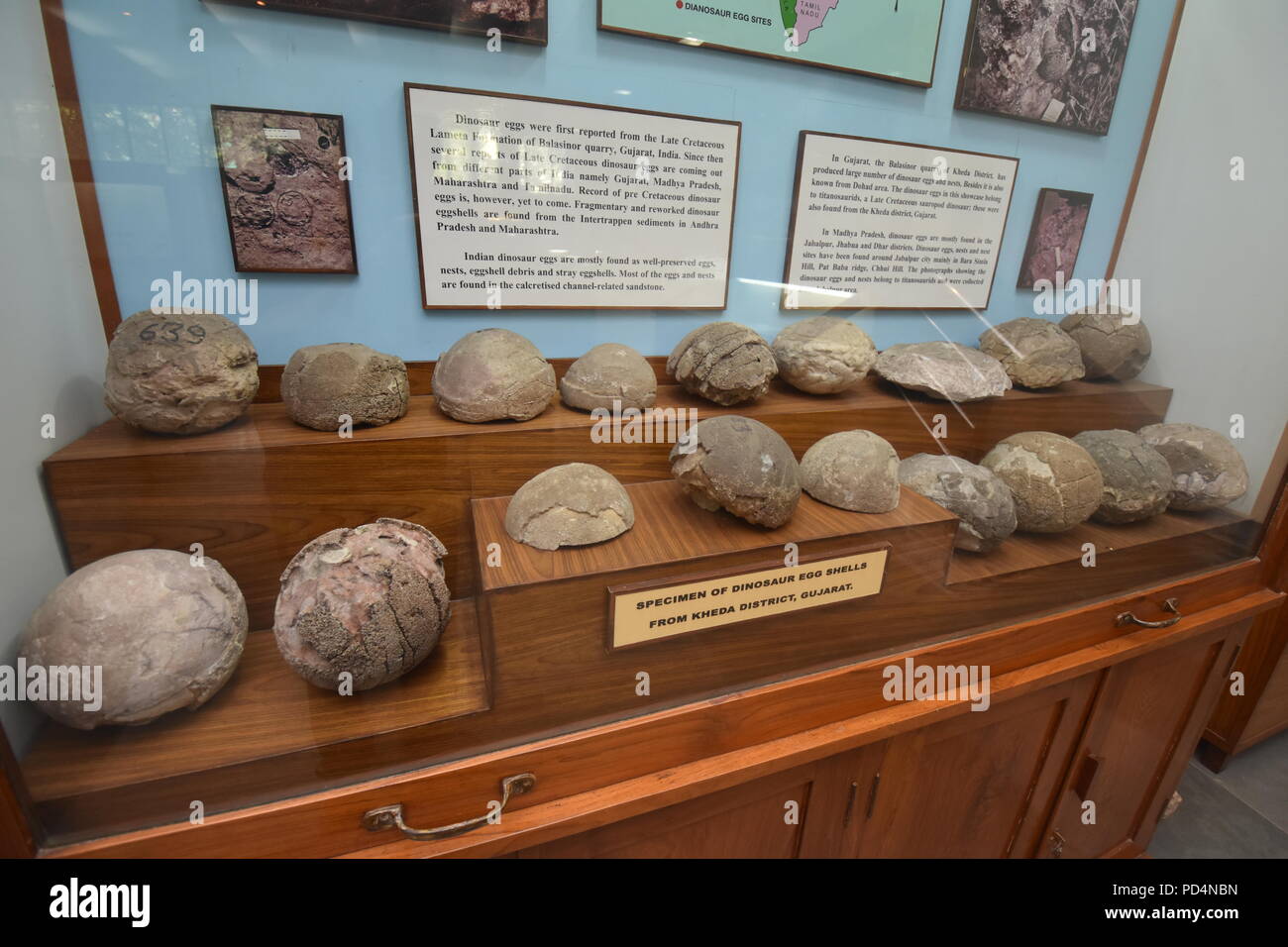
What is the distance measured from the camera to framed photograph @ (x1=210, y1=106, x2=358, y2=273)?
1.50 m

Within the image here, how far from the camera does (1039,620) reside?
189 centimetres

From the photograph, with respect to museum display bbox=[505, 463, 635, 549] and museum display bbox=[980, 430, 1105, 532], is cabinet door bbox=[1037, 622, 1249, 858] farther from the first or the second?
museum display bbox=[505, 463, 635, 549]

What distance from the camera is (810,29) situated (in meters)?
1.92

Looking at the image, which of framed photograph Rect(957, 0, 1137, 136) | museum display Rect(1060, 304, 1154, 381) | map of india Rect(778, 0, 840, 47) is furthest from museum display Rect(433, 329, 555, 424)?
museum display Rect(1060, 304, 1154, 381)

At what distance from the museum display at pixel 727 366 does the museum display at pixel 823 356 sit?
15 centimetres

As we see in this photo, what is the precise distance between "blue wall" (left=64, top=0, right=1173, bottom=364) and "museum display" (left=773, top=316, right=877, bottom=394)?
0.21 metres

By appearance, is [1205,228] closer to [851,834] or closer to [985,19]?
[985,19]

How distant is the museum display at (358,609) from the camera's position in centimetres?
122

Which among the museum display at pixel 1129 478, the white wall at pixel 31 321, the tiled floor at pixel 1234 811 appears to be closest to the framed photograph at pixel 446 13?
the white wall at pixel 31 321

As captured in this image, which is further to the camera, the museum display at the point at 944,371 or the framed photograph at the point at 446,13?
the museum display at the point at 944,371

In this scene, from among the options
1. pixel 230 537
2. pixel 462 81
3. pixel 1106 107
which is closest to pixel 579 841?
pixel 230 537

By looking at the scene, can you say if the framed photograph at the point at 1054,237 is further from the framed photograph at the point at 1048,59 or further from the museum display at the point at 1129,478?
the museum display at the point at 1129,478
